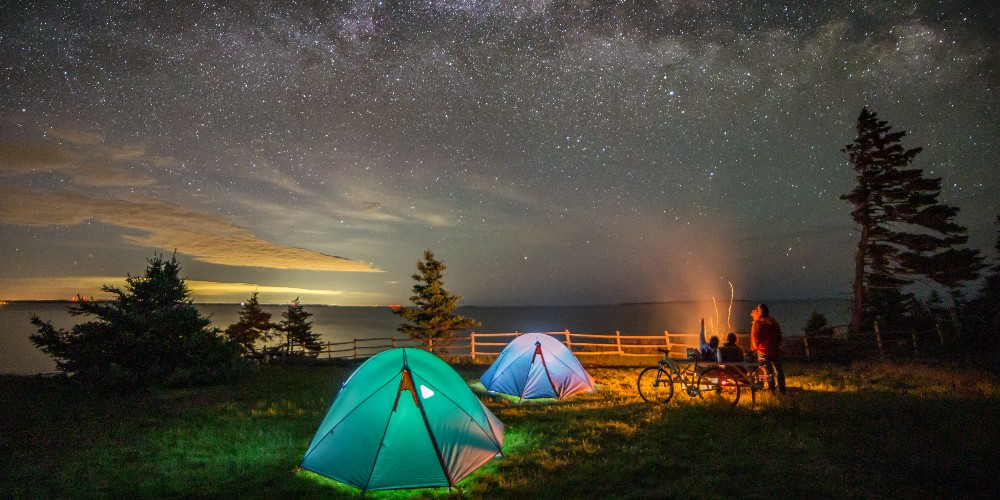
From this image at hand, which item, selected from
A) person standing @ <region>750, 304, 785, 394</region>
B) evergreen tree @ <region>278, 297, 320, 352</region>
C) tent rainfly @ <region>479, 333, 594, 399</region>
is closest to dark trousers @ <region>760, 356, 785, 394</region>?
person standing @ <region>750, 304, 785, 394</region>

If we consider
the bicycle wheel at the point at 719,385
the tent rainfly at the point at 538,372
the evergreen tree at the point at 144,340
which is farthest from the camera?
the evergreen tree at the point at 144,340

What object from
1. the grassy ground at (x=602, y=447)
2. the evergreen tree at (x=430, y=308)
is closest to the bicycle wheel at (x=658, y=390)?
the grassy ground at (x=602, y=447)

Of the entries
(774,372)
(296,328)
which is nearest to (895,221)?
(774,372)

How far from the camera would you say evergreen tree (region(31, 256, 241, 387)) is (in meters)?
13.1

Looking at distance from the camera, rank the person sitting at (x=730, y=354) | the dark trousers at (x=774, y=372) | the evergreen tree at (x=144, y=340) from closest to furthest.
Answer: the person sitting at (x=730, y=354) → the dark trousers at (x=774, y=372) → the evergreen tree at (x=144, y=340)

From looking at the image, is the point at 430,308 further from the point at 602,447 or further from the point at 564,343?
the point at 602,447

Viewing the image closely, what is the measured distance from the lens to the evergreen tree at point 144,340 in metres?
13.1

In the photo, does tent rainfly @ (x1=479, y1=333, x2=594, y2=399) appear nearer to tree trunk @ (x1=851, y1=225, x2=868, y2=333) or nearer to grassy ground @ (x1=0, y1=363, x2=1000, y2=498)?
grassy ground @ (x1=0, y1=363, x2=1000, y2=498)

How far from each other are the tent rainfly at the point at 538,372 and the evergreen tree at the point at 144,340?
29.5 ft

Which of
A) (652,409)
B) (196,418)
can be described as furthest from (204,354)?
(652,409)

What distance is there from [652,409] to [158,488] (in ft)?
26.9

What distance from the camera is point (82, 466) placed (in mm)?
6816

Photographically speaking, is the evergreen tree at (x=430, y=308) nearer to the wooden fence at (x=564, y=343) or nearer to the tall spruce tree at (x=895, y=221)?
the wooden fence at (x=564, y=343)

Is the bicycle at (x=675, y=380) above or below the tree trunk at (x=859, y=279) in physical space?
below
